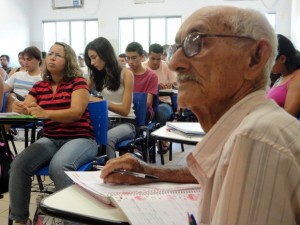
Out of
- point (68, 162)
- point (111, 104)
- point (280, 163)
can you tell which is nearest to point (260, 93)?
point (280, 163)

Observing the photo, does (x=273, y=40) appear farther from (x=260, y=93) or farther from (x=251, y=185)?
(x=251, y=185)

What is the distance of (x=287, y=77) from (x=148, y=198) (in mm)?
2410

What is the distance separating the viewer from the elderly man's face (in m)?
→ 0.77

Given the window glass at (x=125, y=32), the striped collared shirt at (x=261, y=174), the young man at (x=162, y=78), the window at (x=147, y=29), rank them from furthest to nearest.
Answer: the window glass at (x=125, y=32) < the window at (x=147, y=29) < the young man at (x=162, y=78) < the striped collared shirt at (x=261, y=174)

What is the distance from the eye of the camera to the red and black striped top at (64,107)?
2404 mm

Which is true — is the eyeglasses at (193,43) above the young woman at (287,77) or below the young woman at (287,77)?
above

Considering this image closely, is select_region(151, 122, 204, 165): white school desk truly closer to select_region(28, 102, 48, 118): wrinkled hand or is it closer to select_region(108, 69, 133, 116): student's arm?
select_region(28, 102, 48, 118): wrinkled hand

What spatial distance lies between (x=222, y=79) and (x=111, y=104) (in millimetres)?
2469

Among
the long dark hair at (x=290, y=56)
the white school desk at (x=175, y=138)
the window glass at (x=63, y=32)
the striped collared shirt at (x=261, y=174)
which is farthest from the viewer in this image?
the window glass at (x=63, y=32)

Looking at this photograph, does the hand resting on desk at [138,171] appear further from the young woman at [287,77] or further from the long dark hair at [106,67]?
the long dark hair at [106,67]

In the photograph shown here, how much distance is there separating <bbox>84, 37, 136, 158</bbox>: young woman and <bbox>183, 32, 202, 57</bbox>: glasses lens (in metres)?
2.32

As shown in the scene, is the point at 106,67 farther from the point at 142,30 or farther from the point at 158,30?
the point at 142,30

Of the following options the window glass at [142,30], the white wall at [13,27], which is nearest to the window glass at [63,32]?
the white wall at [13,27]

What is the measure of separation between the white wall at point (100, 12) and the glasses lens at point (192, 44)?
10.4 metres
